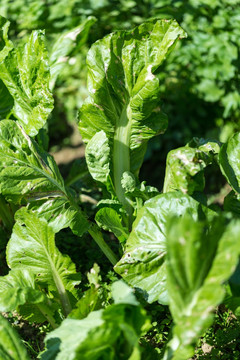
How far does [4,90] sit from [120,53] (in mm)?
801

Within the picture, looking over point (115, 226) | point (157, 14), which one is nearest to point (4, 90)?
point (115, 226)

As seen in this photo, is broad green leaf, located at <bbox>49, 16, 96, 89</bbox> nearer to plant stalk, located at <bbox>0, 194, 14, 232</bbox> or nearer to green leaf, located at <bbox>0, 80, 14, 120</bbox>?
green leaf, located at <bbox>0, 80, 14, 120</bbox>

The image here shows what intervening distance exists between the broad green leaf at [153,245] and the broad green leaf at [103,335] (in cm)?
32

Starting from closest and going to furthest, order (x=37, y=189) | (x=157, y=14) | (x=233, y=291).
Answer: (x=233, y=291) < (x=37, y=189) < (x=157, y=14)

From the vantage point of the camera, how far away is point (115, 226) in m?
2.25

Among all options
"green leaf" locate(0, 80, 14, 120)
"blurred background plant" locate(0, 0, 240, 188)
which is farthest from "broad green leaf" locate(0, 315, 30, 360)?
"blurred background plant" locate(0, 0, 240, 188)

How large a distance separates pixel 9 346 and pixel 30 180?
83cm

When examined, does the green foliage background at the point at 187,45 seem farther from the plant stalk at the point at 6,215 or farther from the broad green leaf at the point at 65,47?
the plant stalk at the point at 6,215

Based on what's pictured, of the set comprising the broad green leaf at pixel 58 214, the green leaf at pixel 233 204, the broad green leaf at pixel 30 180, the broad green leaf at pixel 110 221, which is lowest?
the green leaf at pixel 233 204

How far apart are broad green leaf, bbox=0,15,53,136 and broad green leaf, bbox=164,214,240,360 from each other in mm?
1278

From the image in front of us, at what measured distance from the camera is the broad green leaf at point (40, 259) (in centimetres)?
212

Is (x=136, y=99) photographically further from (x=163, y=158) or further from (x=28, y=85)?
Result: (x=163, y=158)

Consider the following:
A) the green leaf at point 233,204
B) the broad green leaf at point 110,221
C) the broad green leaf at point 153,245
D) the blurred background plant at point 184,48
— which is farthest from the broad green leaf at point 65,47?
the green leaf at point 233,204

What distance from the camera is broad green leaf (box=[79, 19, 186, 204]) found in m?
2.29
